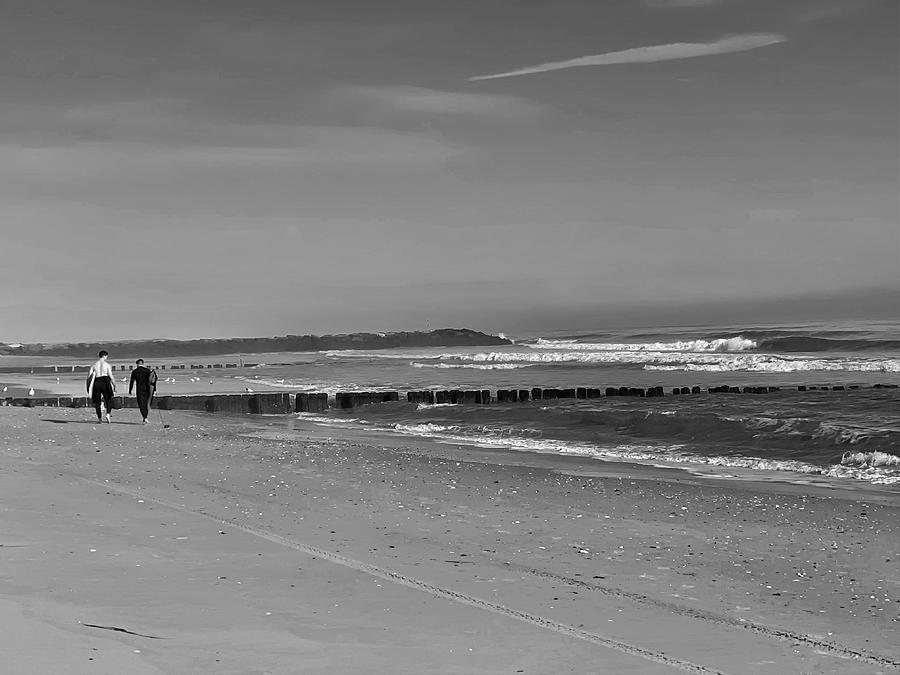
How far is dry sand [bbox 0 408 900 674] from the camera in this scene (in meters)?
5.69

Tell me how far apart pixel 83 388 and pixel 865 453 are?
37300 millimetres

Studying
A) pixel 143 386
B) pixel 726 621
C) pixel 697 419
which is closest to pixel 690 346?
pixel 697 419

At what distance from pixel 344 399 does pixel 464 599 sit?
25604 millimetres

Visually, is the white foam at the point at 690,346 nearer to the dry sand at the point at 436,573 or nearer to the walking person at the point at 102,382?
the walking person at the point at 102,382

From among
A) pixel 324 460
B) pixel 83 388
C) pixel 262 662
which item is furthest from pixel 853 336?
pixel 262 662

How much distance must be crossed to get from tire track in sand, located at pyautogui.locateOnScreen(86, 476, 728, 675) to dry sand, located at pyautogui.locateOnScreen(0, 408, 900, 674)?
3 cm

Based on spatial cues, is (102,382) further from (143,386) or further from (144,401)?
(144,401)

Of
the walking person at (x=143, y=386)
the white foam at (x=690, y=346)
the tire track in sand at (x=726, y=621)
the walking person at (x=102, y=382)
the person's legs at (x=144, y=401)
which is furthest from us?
the white foam at (x=690, y=346)

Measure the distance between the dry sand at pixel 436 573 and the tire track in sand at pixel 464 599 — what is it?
1.0 inches

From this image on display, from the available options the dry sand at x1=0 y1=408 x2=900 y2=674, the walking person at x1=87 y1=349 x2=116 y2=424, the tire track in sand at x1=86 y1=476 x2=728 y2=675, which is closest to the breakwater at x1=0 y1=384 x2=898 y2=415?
the walking person at x1=87 y1=349 x2=116 y2=424

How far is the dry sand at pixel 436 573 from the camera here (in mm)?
5688

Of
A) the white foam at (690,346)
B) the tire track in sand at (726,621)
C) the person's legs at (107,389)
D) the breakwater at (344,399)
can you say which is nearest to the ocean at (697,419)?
the breakwater at (344,399)

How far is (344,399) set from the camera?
32344 millimetres

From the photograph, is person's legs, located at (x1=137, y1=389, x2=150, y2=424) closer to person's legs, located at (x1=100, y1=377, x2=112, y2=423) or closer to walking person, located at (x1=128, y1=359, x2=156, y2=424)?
walking person, located at (x1=128, y1=359, x2=156, y2=424)
